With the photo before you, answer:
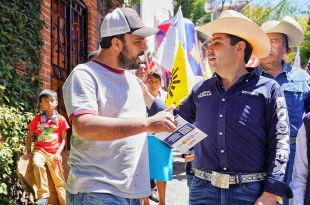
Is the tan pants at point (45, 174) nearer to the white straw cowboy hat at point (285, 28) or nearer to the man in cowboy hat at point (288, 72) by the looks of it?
the man in cowboy hat at point (288, 72)

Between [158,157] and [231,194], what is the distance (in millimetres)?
2822

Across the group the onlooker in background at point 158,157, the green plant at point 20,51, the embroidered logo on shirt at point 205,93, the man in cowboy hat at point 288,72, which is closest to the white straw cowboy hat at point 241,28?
the embroidered logo on shirt at point 205,93

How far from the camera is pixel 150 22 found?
724 inches

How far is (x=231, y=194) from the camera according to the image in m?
2.38

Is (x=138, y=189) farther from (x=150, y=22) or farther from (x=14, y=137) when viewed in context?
(x=150, y=22)

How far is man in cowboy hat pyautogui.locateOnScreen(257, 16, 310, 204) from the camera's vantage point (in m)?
3.40

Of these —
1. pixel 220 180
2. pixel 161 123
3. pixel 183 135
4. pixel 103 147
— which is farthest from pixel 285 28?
pixel 103 147

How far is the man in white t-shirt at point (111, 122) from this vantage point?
2123 millimetres

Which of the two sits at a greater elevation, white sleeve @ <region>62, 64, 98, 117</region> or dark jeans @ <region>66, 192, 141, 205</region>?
white sleeve @ <region>62, 64, 98, 117</region>

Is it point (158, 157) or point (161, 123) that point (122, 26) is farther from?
point (158, 157)

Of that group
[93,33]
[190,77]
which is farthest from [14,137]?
[93,33]

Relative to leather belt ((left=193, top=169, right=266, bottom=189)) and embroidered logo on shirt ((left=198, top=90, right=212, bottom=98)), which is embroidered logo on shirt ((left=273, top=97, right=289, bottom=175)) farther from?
embroidered logo on shirt ((left=198, top=90, right=212, bottom=98))

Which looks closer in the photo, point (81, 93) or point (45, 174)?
point (81, 93)

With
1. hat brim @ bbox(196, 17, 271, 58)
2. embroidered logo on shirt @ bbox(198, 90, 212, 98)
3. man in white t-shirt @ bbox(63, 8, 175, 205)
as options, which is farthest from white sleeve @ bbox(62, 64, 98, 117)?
hat brim @ bbox(196, 17, 271, 58)
